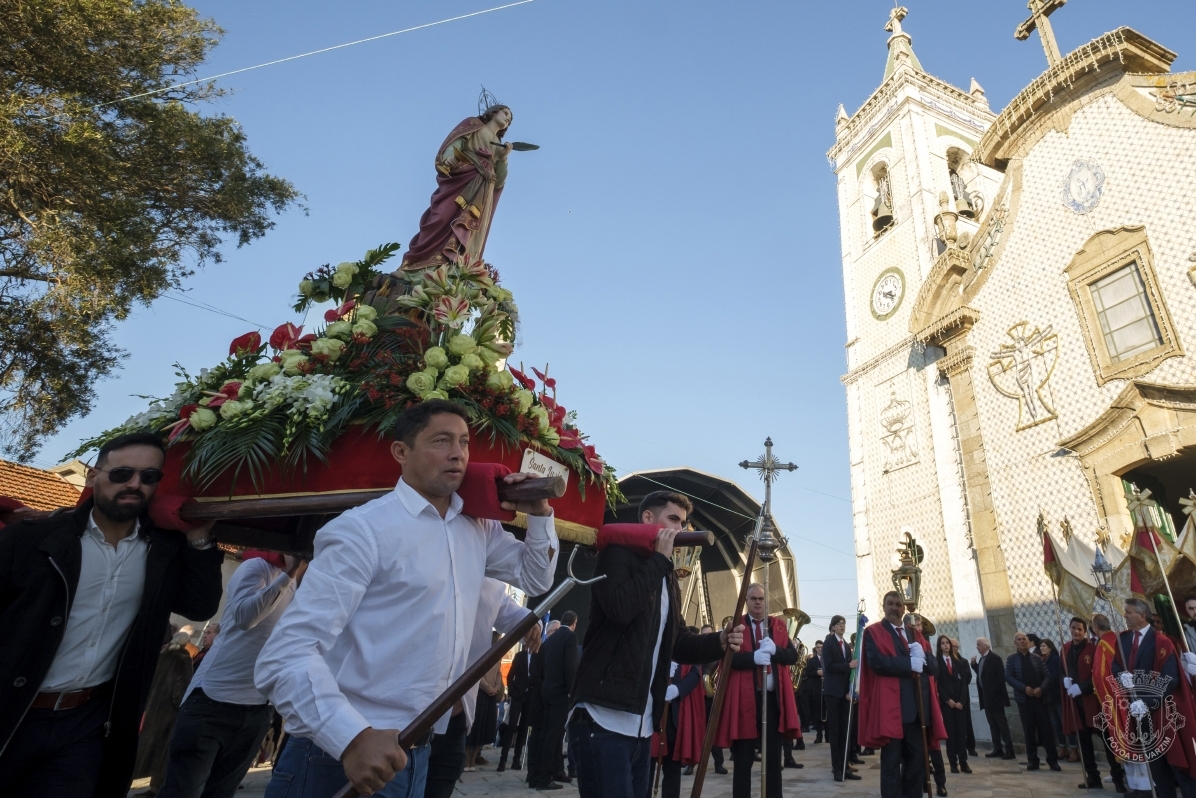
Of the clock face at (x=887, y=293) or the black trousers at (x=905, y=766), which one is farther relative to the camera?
the clock face at (x=887, y=293)

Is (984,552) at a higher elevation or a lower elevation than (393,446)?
higher

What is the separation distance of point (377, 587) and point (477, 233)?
2.96 m

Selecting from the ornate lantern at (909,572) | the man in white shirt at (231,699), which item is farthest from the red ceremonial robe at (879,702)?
the ornate lantern at (909,572)

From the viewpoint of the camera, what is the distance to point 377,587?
2.12m

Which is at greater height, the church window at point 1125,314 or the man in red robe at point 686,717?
the church window at point 1125,314

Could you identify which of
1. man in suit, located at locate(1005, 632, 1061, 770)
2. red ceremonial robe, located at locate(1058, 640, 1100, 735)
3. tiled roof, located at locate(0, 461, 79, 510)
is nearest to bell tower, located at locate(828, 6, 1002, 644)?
man in suit, located at locate(1005, 632, 1061, 770)

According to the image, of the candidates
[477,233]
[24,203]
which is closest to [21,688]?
[477,233]

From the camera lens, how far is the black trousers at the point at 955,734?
1023 cm

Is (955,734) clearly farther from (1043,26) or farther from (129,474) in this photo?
(1043,26)

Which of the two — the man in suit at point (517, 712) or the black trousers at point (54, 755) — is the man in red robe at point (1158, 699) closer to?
the man in suit at point (517, 712)

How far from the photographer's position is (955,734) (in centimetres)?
1038

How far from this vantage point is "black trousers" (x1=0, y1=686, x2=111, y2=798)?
2.38 metres

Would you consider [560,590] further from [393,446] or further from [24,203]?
[24,203]

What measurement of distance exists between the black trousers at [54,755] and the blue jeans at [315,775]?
0.75m
